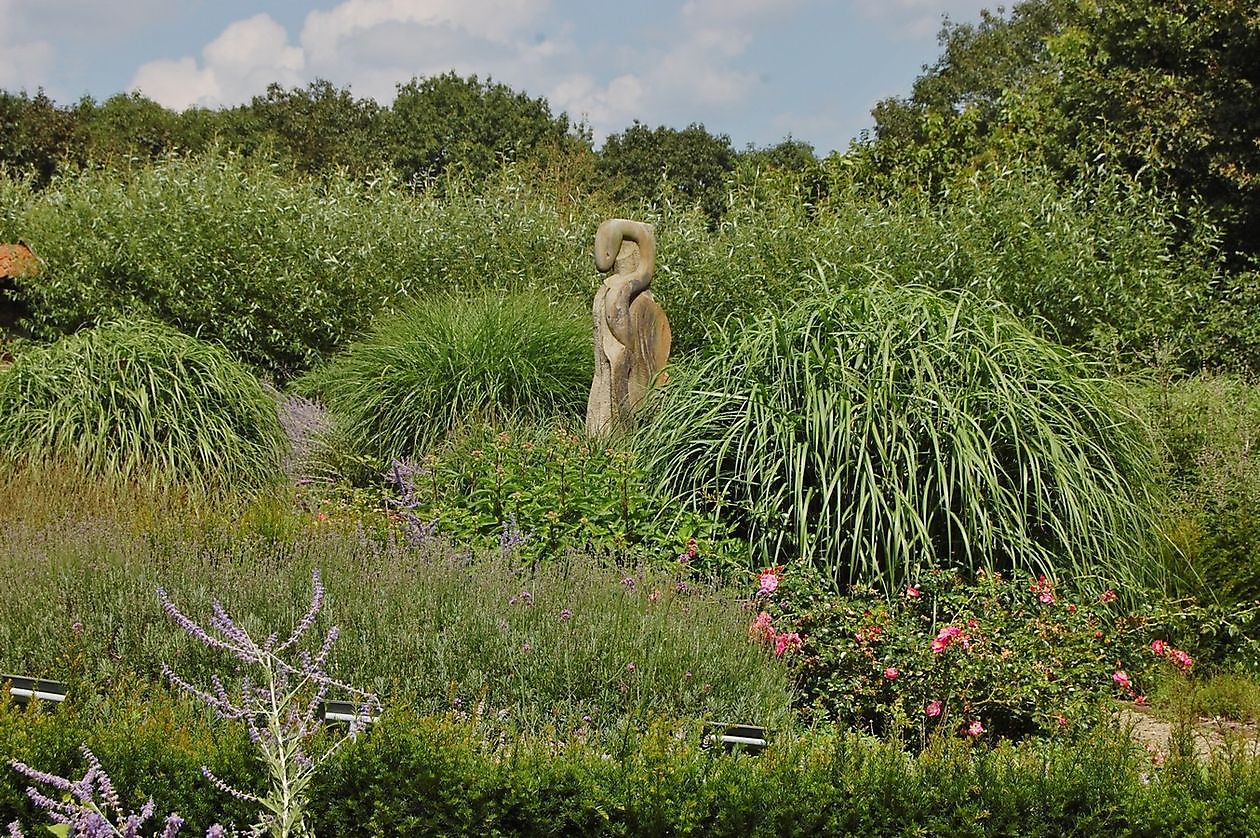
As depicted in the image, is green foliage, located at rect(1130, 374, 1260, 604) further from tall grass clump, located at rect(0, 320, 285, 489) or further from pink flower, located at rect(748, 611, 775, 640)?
tall grass clump, located at rect(0, 320, 285, 489)

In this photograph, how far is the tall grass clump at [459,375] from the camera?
8703 millimetres

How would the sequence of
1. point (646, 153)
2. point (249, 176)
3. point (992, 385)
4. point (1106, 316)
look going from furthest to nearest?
point (646, 153) → point (249, 176) → point (1106, 316) → point (992, 385)

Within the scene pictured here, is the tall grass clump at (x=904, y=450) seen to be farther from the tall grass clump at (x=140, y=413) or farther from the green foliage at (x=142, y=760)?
the tall grass clump at (x=140, y=413)

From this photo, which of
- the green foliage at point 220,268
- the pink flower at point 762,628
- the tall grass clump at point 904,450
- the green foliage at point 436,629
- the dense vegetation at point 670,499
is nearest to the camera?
the dense vegetation at point 670,499

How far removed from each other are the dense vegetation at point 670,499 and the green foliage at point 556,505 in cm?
3

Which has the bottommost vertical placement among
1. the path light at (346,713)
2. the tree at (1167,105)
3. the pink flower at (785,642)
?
the path light at (346,713)

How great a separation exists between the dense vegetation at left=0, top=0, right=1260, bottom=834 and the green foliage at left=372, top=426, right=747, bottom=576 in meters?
0.03

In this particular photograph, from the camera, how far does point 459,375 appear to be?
8.73m

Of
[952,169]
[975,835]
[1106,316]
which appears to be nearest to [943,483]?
[975,835]

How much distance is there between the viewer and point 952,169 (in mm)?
15922

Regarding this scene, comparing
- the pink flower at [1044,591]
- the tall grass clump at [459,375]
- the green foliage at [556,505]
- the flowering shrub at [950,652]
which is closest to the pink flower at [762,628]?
the flowering shrub at [950,652]

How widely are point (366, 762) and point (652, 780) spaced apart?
797mm

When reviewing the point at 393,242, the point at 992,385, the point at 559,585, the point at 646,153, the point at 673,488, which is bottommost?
the point at 559,585

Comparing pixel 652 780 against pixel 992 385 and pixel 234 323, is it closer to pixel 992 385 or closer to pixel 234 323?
pixel 992 385
